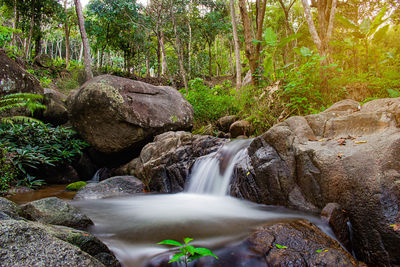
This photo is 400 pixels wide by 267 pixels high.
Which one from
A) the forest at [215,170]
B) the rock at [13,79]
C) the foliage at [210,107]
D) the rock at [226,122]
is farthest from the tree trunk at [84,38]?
the rock at [226,122]

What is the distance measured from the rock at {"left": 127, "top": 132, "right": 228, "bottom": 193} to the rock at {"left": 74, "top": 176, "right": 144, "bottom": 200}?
0.30 m

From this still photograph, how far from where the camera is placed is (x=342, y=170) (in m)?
2.90

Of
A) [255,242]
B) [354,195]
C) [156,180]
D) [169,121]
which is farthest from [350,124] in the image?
[169,121]

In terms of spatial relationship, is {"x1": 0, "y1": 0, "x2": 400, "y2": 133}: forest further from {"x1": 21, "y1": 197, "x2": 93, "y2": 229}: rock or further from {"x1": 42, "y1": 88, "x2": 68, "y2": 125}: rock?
{"x1": 21, "y1": 197, "x2": 93, "y2": 229}: rock

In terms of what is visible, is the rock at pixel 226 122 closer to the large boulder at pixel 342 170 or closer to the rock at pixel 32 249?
the large boulder at pixel 342 170

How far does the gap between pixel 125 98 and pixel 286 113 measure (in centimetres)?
463

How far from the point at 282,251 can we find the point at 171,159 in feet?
13.1

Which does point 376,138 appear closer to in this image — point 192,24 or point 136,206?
point 136,206

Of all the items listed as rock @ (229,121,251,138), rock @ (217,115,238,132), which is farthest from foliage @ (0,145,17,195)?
rock @ (217,115,238,132)

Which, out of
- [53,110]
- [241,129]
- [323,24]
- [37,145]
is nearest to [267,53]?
[323,24]

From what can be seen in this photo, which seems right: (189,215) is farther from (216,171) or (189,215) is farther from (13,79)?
(13,79)

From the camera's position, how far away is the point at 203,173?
17.8 ft

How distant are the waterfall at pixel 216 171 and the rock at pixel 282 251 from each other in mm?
2229

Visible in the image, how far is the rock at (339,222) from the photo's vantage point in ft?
8.57
